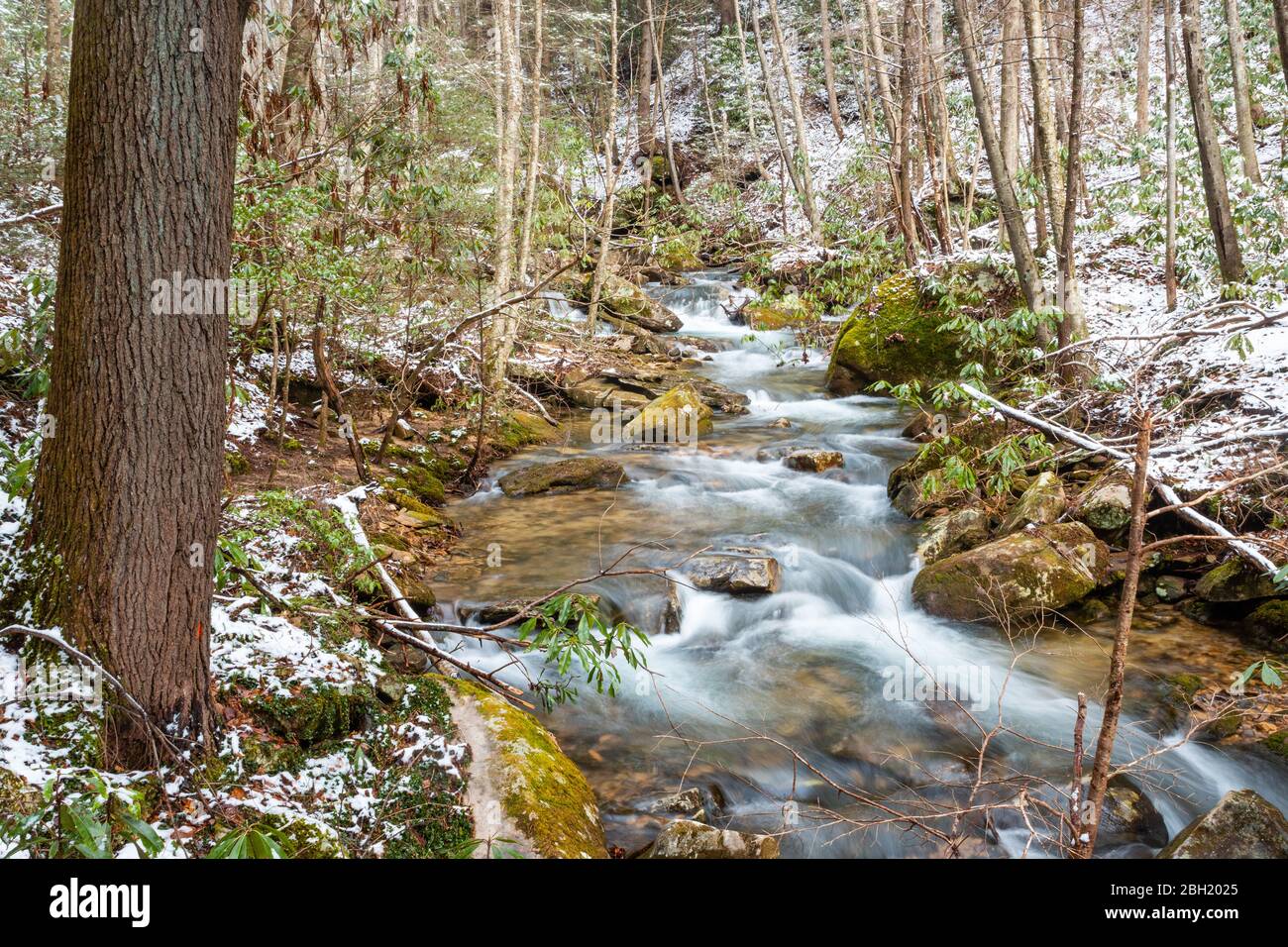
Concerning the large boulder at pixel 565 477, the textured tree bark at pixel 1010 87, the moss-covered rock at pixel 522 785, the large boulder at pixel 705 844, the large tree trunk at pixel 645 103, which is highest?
the large tree trunk at pixel 645 103

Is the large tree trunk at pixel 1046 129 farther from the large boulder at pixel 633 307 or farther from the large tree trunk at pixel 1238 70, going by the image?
the large boulder at pixel 633 307

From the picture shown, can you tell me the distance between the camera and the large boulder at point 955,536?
7836 millimetres

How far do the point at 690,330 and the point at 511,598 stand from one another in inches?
473

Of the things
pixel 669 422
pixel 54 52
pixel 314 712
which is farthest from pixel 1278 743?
pixel 54 52

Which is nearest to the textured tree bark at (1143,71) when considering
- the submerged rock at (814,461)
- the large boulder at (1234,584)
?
the submerged rock at (814,461)

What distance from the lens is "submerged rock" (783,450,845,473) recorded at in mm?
10367

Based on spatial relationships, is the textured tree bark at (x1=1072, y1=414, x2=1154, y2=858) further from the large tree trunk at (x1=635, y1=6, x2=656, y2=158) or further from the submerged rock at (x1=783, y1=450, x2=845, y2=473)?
the large tree trunk at (x1=635, y1=6, x2=656, y2=158)

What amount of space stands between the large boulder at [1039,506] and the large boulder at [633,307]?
10248 mm

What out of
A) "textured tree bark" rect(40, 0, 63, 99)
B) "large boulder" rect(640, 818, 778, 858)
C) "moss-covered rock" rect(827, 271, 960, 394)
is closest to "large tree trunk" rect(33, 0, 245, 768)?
"large boulder" rect(640, 818, 778, 858)

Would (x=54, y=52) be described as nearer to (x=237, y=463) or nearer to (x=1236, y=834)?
(x=237, y=463)
